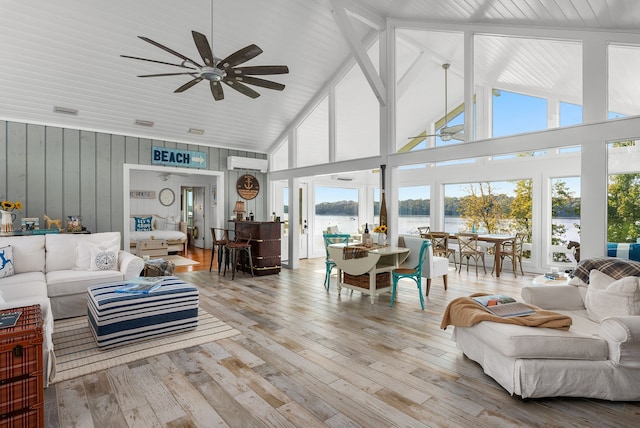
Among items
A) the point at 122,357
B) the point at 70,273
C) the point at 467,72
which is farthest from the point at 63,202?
the point at 467,72

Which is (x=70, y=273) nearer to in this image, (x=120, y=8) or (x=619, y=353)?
(x=120, y=8)

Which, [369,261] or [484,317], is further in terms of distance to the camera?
[369,261]

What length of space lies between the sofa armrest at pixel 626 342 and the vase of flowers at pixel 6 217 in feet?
21.2

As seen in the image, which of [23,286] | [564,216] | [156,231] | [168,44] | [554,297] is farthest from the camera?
[156,231]

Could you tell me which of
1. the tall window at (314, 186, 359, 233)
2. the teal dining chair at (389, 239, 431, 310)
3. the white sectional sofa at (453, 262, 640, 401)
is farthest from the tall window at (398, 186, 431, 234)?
the white sectional sofa at (453, 262, 640, 401)

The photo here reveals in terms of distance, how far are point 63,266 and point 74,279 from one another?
2.05ft

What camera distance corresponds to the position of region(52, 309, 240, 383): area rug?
268cm

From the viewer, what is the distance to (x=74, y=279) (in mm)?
3807

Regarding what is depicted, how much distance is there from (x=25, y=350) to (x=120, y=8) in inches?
153

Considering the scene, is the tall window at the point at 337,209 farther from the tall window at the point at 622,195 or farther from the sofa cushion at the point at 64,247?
the tall window at the point at 622,195

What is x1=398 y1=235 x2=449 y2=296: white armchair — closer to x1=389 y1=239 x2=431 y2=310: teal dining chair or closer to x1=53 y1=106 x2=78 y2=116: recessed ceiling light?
x1=389 y1=239 x2=431 y2=310: teal dining chair

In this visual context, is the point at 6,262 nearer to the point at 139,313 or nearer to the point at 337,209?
the point at 139,313

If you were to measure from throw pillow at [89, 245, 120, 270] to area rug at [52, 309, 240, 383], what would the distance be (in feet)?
2.19

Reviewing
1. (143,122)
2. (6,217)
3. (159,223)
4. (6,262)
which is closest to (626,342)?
(6,262)
